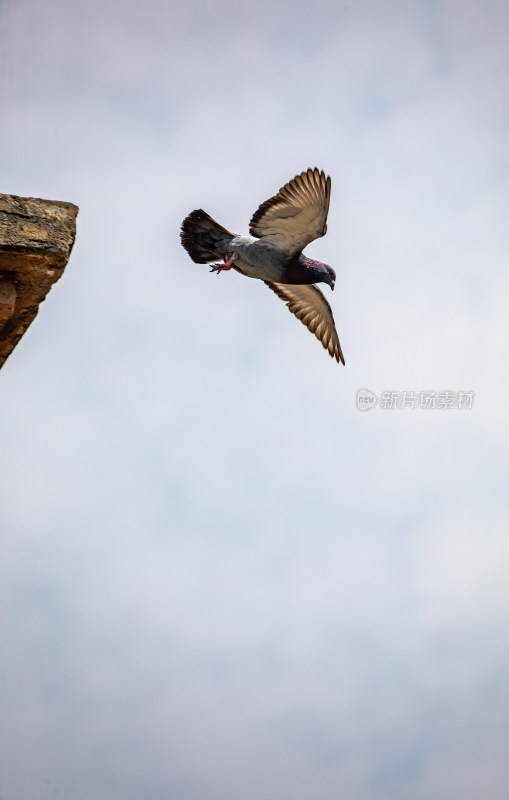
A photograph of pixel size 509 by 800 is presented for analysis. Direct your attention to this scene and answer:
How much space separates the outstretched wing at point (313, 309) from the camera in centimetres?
1358

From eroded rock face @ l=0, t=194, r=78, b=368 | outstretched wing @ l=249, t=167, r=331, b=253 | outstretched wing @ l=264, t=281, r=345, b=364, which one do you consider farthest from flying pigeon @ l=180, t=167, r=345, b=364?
eroded rock face @ l=0, t=194, r=78, b=368

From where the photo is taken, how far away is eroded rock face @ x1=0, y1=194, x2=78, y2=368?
400cm

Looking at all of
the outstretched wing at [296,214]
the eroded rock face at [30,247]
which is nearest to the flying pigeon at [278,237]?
the outstretched wing at [296,214]

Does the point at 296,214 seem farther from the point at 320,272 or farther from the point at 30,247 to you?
the point at 30,247

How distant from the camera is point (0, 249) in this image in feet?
13.1

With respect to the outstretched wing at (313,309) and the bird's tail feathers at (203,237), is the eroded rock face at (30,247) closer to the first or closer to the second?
the bird's tail feathers at (203,237)

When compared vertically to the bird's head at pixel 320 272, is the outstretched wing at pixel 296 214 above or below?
above

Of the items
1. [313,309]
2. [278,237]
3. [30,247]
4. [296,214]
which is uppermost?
[296,214]

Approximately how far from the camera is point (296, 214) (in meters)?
11.7

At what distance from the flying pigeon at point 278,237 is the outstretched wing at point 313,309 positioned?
1.89 feet

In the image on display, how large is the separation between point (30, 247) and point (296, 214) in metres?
8.08

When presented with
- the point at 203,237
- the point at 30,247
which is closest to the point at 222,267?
the point at 203,237

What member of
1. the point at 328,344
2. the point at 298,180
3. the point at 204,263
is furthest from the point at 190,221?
the point at 328,344

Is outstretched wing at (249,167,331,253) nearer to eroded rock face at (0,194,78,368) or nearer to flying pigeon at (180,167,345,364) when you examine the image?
flying pigeon at (180,167,345,364)
